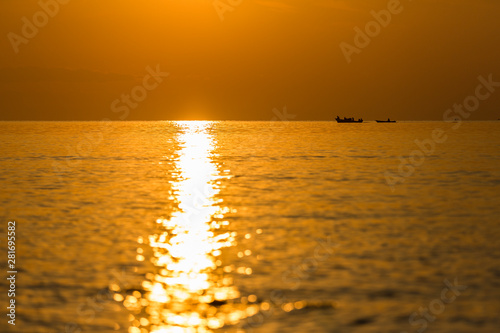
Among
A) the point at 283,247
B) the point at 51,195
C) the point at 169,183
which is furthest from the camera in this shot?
the point at 169,183

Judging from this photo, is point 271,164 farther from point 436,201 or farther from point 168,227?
point 168,227

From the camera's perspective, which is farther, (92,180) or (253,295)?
(92,180)

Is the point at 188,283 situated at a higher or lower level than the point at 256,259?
lower

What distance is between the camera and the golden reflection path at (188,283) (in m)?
14.0

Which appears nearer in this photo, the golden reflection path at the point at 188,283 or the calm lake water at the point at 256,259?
the golden reflection path at the point at 188,283

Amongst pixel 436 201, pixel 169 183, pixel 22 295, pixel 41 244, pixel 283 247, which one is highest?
pixel 169 183

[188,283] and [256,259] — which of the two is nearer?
[188,283]

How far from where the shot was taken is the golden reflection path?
14.0 m

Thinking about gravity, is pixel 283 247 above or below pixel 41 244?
below

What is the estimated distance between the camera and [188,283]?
672 inches

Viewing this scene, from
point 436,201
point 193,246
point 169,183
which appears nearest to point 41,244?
point 193,246

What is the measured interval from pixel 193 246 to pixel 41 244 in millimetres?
5487

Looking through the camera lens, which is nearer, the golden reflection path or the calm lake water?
the golden reflection path

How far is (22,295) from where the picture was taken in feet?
52.4
